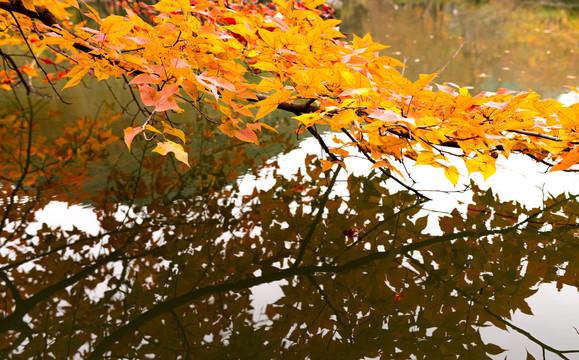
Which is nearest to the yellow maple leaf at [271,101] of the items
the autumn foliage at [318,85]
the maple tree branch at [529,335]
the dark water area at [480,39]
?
the autumn foliage at [318,85]

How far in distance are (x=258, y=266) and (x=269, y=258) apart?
69mm

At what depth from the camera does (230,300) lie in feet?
4.50

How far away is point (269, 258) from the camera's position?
1.62m

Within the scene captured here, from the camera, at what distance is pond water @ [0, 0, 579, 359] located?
4.00 feet

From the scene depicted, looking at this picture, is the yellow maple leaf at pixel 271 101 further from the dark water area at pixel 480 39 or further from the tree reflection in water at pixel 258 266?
the dark water area at pixel 480 39

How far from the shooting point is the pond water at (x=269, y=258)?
48.1 inches

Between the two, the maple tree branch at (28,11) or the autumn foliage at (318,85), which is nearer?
the autumn foliage at (318,85)

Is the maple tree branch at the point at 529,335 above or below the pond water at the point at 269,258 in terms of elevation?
below

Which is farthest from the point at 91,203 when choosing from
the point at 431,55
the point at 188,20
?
the point at 431,55

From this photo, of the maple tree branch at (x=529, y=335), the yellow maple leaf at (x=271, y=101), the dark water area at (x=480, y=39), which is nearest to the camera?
the yellow maple leaf at (x=271, y=101)

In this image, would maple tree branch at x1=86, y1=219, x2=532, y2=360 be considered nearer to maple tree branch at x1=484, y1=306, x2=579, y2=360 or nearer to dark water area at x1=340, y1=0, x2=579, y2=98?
maple tree branch at x1=484, y1=306, x2=579, y2=360

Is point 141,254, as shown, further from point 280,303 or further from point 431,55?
point 431,55

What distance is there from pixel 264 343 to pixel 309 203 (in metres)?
0.95

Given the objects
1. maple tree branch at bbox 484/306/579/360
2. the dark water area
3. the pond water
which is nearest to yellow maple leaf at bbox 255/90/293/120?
the pond water
